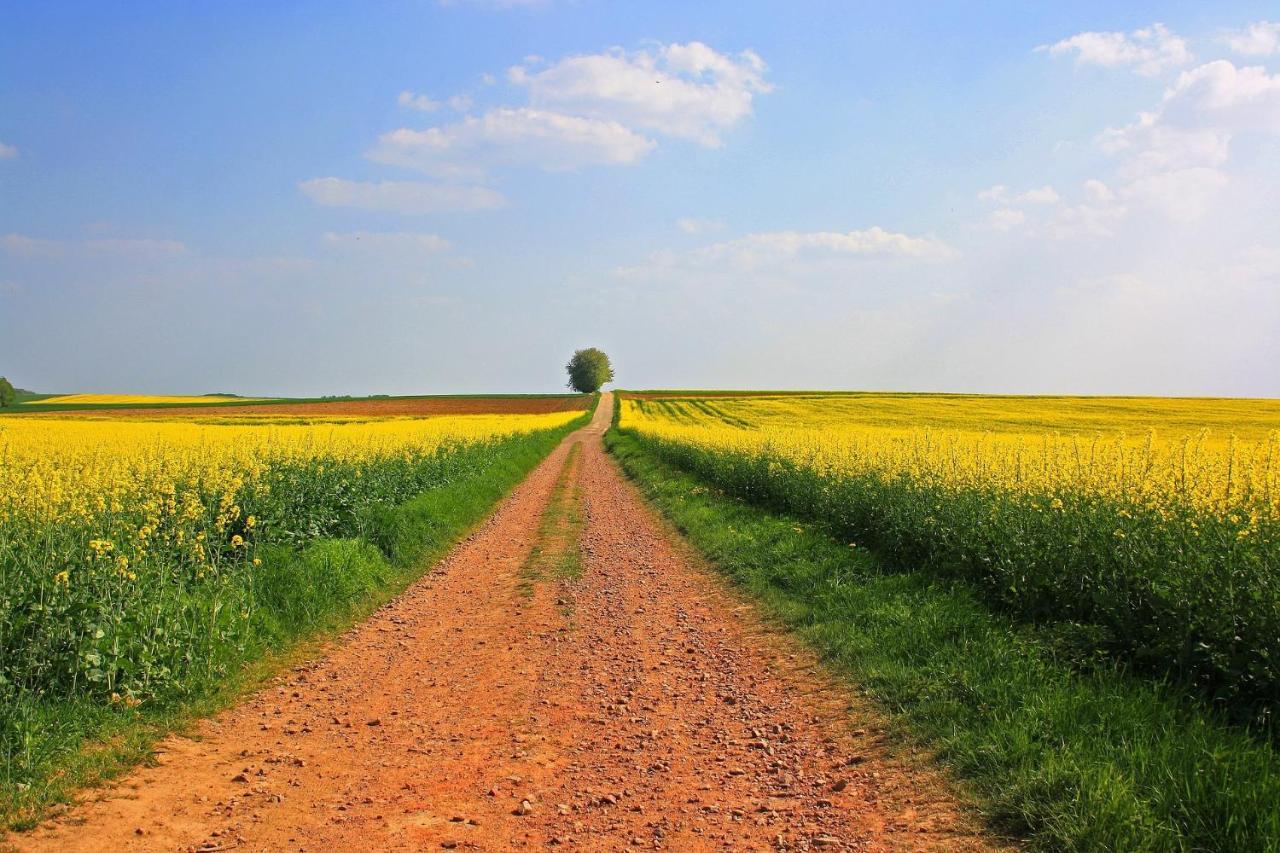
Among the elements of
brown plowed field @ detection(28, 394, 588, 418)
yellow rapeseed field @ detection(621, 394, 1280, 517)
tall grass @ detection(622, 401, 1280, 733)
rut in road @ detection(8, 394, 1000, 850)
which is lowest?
rut in road @ detection(8, 394, 1000, 850)

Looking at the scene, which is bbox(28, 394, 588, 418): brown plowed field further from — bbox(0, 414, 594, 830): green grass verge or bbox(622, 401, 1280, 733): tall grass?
bbox(622, 401, 1280, 733): tall grass

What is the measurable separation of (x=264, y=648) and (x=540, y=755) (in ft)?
11.5

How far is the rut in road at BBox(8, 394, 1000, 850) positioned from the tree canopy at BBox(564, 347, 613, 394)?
129058 mm

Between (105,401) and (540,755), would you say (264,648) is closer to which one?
(540,755)

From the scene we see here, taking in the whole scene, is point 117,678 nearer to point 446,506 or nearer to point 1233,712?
point 1233,712

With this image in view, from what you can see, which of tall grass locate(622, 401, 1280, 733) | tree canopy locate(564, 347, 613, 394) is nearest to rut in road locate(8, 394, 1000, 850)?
tall grass locate(622, 401, 1280, 733)

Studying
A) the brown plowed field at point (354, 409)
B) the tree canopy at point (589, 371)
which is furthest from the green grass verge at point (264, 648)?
the tree canopy at point (589, 371)

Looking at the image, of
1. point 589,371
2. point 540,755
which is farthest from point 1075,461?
point 589,371

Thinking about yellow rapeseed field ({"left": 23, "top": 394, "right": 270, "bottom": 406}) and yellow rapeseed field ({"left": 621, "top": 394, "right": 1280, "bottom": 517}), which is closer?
yellow rapeseed field ({"left": 621, "top": 394, "right": 1280, "bottom": 517})

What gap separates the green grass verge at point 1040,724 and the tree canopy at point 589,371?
129065mm

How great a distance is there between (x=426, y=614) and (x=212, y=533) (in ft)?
8.78

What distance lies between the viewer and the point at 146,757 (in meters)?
5.09

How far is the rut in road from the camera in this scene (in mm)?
4211

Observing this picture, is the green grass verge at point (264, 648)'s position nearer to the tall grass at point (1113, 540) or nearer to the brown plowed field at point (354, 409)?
the tall grass at point (1113, 540)
